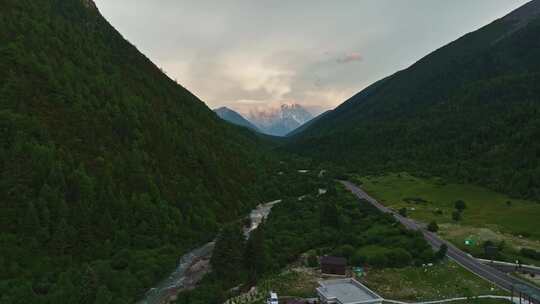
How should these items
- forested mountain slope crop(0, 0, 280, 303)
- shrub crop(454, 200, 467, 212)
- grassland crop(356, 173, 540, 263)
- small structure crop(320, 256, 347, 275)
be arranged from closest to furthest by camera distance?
forested mountain slope crop(0, 0, 280, 303) → small structure crop(320, 256, 347, 275) → grassland crop(356, 173, 540, 263) → shrub crop(454, 200, 467, 212)

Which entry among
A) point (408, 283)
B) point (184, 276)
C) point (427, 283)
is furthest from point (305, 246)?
point (427, 283)

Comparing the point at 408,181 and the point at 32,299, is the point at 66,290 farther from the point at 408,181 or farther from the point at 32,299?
the point at 408,181

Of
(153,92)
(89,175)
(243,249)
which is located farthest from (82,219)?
(153,92)

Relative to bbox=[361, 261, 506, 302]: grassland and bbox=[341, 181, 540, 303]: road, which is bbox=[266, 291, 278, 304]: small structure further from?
bbox=[341, 181, 540, 303]: road

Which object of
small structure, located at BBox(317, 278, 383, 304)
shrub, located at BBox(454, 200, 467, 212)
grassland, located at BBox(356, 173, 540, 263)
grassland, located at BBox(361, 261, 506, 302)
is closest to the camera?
small structure, located at BBox(317, 278, 383, 304)

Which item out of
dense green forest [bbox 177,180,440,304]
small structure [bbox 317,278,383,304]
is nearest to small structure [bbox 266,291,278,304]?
small structure [bbox 317,278,383,304]

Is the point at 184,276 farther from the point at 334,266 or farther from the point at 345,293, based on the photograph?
the point at 345,293

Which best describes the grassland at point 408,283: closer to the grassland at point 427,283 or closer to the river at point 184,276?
the grassland at point 427,283
